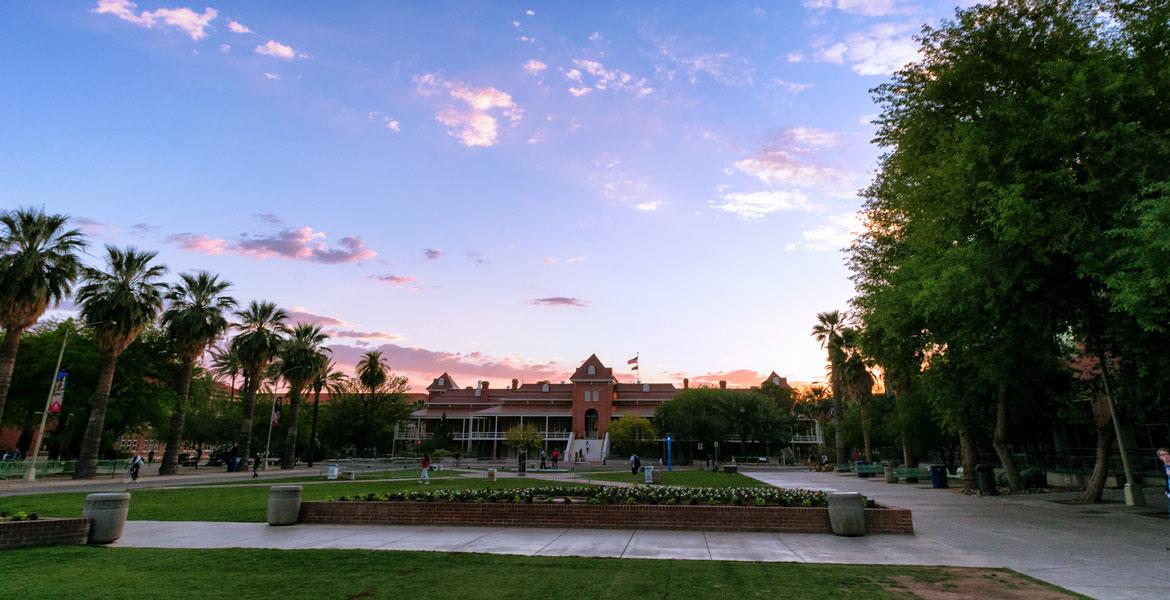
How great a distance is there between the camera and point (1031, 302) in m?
15.8

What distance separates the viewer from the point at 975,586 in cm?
834

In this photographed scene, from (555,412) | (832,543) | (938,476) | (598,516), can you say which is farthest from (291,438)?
(832,543)

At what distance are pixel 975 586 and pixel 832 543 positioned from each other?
3.57m

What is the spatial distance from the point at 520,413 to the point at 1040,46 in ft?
240

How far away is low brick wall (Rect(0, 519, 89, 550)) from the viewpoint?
10344 millimetres

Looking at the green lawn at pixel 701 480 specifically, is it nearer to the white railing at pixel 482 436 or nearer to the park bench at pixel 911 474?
the park bench at pixel 911 474

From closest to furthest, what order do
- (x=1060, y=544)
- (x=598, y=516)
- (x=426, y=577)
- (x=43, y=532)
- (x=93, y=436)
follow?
(x=426, y=577)
(x=43, y=532)
(x=1060, y=544)
(x=598, y=516)
(x=93, y=436)

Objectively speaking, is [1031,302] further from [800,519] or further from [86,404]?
[86,404]

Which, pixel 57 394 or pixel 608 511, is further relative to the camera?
pixel 57 394

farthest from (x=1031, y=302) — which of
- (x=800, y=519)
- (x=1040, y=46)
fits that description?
(x=800, y=519)

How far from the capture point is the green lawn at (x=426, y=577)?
7.65 m

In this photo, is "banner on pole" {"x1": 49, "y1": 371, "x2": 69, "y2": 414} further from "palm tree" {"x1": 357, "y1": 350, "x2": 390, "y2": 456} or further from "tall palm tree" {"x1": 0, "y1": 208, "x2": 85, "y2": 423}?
"palm tree" {"x1": 357, "y1": 350, "x2": 390, "y2": 456}

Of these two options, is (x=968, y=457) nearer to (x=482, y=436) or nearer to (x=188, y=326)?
(x=188, y=326)

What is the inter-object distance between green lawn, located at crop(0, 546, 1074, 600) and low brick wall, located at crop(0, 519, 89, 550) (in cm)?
54
